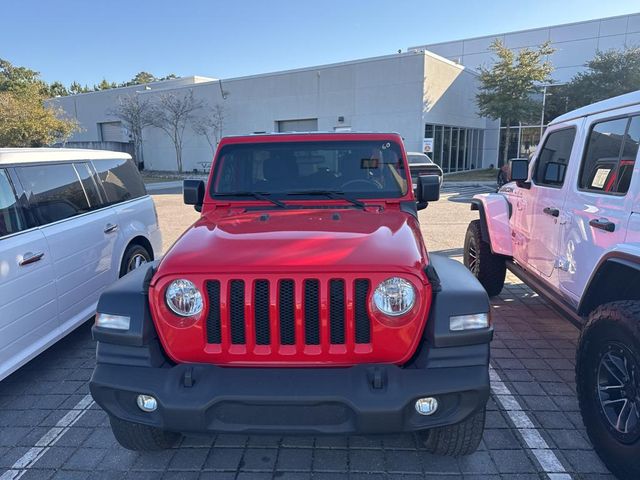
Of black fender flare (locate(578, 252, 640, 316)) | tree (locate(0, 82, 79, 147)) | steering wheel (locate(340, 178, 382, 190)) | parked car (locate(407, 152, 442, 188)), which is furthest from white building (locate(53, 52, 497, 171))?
black fender flare (locate(578, 252, 640, 316))

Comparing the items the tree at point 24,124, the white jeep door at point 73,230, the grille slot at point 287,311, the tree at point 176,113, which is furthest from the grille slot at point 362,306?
the tree at point 176,113

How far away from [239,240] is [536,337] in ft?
11.3

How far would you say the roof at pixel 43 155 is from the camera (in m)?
3.59

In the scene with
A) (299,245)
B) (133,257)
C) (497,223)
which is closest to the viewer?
(299,245)

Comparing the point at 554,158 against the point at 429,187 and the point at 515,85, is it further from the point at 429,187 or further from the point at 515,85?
the point at 515,85

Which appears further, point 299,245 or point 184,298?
point 299,245

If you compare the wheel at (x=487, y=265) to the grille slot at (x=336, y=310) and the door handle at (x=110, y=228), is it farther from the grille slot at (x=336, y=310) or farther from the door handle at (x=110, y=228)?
the door handle at (x=110, y=228)

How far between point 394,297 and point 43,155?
3478 millimetres

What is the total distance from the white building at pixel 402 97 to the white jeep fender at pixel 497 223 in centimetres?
1946

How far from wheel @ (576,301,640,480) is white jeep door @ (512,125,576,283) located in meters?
1.19

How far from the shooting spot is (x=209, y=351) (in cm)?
227

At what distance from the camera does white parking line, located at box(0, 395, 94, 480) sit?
2639 millimetres

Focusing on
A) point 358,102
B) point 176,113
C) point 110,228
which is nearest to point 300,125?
point 358,102

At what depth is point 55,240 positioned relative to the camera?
3.79m
